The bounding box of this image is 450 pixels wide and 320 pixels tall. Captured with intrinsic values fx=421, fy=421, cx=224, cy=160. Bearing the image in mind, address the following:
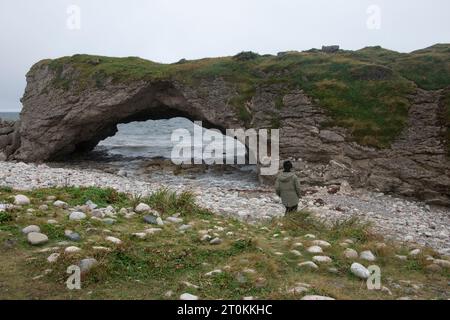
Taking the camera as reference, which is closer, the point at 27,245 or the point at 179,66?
the point at 27,245

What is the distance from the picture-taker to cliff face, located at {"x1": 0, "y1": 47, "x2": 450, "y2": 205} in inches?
938

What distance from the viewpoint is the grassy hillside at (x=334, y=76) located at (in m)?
25.3

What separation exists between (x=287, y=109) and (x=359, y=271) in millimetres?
20216

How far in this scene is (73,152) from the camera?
133ft

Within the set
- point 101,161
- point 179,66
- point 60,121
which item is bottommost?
point 101,161

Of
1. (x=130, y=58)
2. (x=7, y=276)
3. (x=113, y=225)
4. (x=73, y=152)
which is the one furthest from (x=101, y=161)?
(x=7, y=276)

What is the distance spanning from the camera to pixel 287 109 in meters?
27.9

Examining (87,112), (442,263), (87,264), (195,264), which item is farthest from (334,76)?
(87,264)

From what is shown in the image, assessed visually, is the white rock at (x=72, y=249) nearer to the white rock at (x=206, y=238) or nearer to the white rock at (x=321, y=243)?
the white rock at (x=206, y=238)

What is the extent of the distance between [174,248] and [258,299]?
2.81 metres

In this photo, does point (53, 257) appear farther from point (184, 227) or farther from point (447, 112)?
point (447, 112)

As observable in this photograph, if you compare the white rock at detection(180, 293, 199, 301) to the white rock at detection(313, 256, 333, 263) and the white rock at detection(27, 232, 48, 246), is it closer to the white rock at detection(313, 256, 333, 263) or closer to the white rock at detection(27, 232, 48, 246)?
the white rock at detection(313, 256, 333, 263)

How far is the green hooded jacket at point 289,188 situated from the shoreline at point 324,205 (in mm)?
1074
